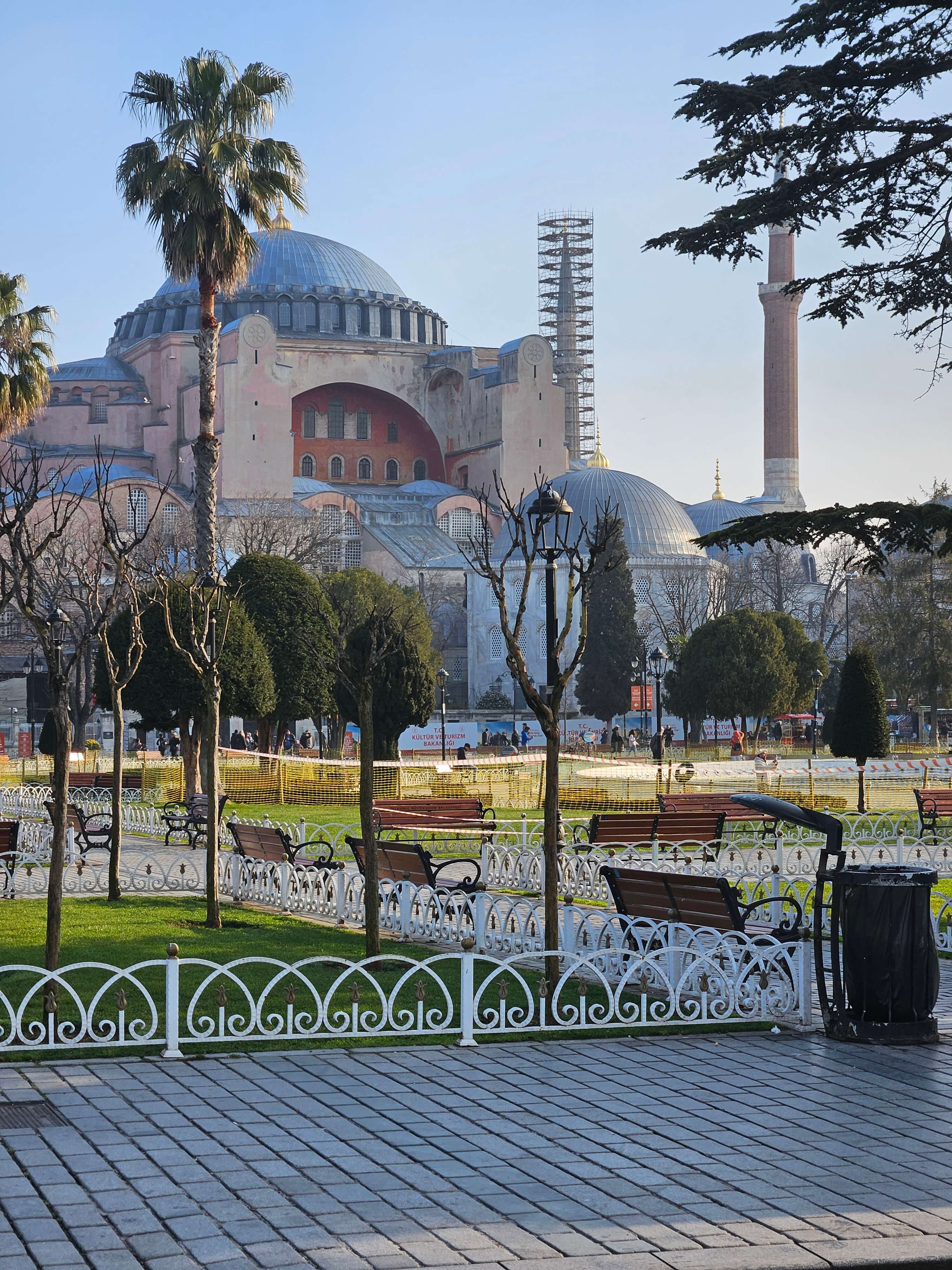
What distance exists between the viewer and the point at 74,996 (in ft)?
18.9

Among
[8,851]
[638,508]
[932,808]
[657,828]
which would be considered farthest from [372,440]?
[8,851]

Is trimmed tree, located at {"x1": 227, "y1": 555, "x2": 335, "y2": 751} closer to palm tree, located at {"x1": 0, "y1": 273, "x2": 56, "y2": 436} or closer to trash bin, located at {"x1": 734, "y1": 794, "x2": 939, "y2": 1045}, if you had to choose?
palm tree, located at {"x1": 0, "y1": 273, "x2": 56, "y2": 436}

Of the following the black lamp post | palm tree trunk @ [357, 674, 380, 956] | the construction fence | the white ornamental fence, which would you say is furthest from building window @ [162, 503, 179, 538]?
the white ornamental fence

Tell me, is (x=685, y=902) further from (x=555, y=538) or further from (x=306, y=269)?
(x=306, y=269)

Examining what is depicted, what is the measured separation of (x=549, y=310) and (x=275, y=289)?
639 inches

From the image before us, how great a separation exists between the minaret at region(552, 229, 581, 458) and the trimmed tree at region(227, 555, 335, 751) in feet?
193

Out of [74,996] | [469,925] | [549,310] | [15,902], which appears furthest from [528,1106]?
[549,310]

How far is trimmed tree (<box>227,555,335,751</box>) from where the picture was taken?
24625 mm

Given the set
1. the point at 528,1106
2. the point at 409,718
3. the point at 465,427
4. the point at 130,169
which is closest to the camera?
the point at 528,1106

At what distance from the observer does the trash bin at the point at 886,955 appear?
6293 millimetres

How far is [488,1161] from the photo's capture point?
4586mm

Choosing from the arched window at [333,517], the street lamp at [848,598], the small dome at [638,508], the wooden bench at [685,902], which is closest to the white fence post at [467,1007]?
the wooden bench at [685,902]

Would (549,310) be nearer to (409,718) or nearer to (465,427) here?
(465,427)

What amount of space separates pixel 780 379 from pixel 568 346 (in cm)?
1859
